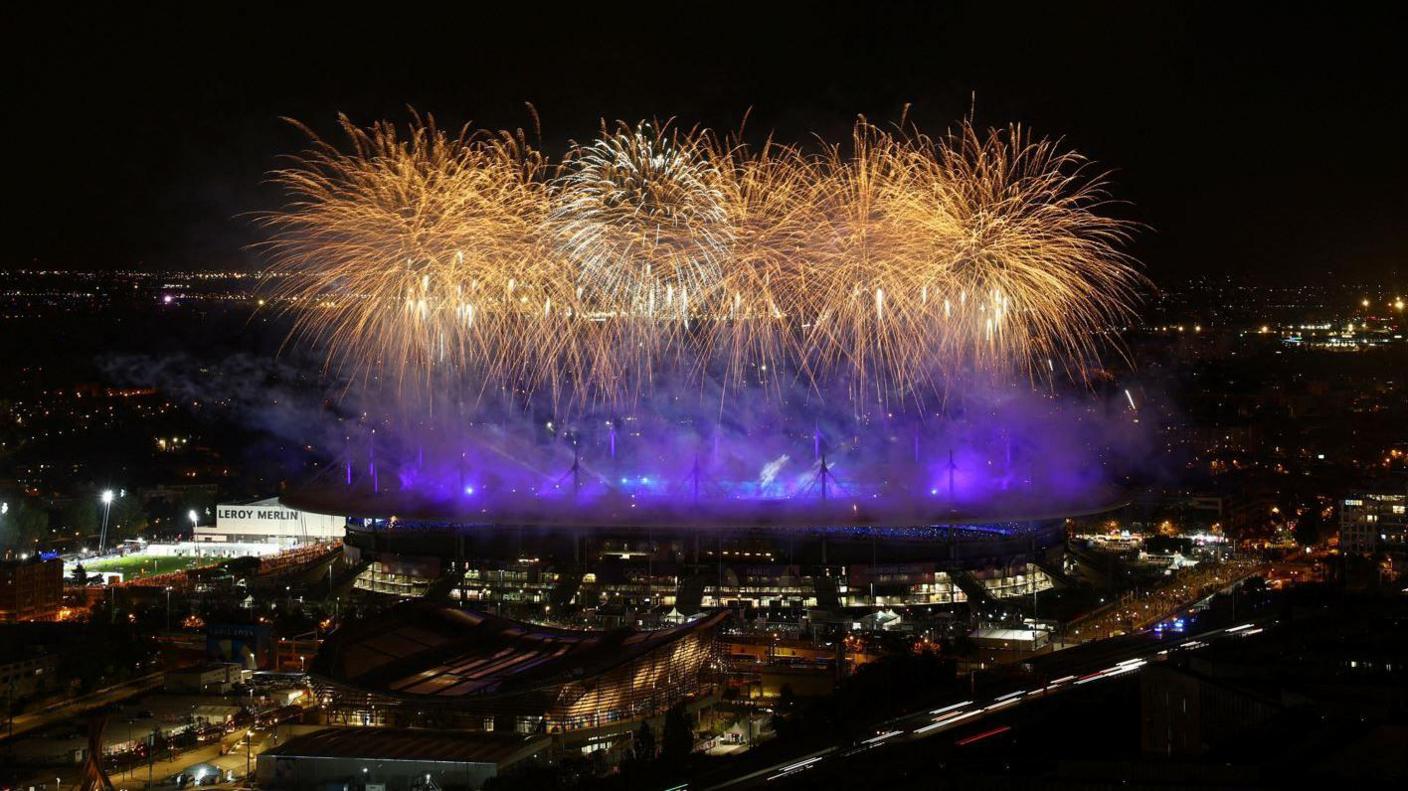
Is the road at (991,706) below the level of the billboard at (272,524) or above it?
below

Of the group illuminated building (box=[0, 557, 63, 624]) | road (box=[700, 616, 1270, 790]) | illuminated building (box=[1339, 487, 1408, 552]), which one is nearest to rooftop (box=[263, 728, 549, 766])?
road (box=[700, 616, 1270, 790])

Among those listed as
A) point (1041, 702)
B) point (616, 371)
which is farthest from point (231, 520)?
point (1041, 702)

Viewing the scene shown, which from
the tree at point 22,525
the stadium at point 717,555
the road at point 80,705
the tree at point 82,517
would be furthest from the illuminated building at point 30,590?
the tree at point 82,517

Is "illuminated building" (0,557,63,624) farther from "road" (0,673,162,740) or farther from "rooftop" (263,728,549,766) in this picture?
"rooftop" (263,728,549,766)

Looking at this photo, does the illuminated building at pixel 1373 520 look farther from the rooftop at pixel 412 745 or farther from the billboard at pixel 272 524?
the rooftop at pixel 412 745

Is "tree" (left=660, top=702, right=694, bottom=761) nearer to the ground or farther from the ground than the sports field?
nearer to the ground

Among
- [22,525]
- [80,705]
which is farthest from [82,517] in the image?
[80,705]

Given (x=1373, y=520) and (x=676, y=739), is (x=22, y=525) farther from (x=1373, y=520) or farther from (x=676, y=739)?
(x=1373, y=520)
